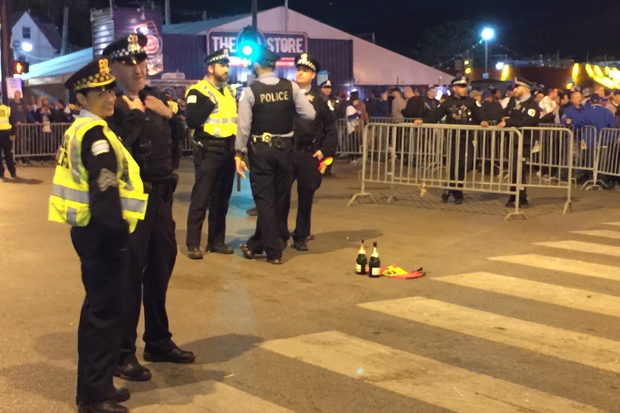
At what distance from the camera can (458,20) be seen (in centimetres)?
8450

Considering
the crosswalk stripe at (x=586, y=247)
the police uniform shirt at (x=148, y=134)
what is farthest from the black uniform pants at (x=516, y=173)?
the police uniform shirt at (x=148, y=134)

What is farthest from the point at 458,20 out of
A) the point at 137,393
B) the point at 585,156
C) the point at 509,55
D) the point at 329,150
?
the point at 137,393

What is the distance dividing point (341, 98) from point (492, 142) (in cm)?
1220

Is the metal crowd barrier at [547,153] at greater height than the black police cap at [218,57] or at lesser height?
lesser

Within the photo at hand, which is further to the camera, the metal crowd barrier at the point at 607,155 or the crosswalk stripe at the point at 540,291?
the metal crowd barrier at the point at 607,155

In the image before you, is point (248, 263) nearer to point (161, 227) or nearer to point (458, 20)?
point (161, 227)

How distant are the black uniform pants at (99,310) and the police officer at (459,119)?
32.7 ft

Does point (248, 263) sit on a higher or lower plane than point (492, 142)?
lower

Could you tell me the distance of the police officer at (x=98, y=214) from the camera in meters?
4.90

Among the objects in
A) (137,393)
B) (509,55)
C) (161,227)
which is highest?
(509,55)

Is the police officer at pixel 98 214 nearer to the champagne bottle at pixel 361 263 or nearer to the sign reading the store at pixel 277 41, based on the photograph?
the champagne bottle at pixel 361 263

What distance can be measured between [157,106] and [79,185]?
123cm

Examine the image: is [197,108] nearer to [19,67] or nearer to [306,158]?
[306,158]

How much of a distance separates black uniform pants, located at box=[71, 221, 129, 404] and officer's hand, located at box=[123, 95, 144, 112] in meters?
1.06
